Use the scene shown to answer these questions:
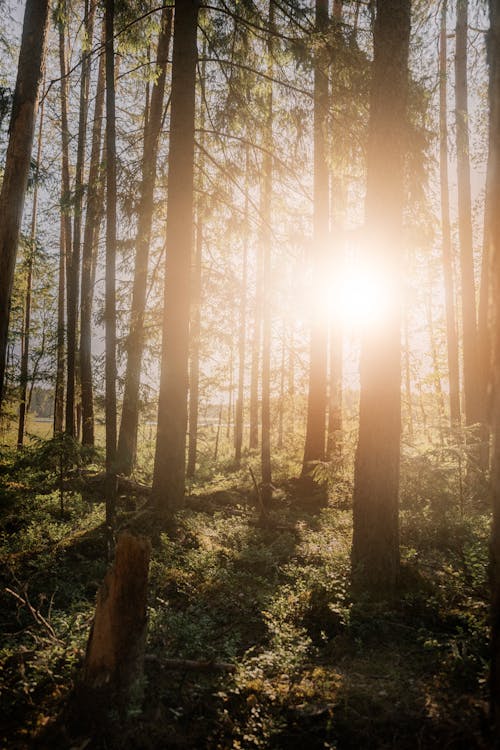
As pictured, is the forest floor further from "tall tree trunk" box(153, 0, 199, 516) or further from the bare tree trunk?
"tall tree trunk" box(153, 0, 199, 516)

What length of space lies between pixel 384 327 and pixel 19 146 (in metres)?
6.60

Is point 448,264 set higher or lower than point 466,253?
higher

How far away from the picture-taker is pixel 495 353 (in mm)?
2344

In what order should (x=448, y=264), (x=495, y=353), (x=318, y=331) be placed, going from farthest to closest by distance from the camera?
(x=448, y=264), (x=318, y=331), (x=495, y=353)

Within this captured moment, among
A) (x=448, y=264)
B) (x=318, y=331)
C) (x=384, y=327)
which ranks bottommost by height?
(x=384, y=327)

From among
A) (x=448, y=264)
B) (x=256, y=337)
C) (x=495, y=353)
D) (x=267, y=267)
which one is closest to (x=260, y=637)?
(x=495, y=353)

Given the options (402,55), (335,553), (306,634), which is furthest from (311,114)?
(306,634)

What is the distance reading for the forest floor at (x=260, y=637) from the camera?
294cm

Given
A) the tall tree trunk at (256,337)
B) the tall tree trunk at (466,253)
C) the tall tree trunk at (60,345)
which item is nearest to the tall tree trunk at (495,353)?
the tall tree trunk at (256,337)

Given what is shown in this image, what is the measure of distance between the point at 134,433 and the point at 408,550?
24.9ft

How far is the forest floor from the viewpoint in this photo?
2938 millimetres

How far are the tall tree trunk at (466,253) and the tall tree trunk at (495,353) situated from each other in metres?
9.18

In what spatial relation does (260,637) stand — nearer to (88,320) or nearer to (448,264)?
(448,264)

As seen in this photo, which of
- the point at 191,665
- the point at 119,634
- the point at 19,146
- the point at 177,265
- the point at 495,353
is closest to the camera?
the point at 495,353
